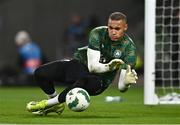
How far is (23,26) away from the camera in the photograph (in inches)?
1180

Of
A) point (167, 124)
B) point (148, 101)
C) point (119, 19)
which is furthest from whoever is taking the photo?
point (148, 101)

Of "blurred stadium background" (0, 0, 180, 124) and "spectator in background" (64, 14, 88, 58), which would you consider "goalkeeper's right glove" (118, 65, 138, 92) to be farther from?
"spectator in background" (64, 14, 88, 58)

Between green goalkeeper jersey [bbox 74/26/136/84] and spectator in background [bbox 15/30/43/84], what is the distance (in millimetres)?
14382

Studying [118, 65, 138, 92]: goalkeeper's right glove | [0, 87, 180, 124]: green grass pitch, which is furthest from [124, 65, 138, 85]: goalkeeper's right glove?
[0, 87, 180, 124]: green grass pitch

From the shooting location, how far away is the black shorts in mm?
12547

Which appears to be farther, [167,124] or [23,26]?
[23,26]

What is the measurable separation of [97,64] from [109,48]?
476 mm

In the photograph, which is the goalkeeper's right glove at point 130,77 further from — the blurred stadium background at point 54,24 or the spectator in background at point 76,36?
the spectator in background at point 76,36

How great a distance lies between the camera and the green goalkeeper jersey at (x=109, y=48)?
41.7ft

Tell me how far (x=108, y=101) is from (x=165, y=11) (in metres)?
2.44

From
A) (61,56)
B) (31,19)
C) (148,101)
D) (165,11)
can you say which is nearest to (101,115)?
(148,101)

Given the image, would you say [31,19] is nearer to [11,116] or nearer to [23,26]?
[23,26]

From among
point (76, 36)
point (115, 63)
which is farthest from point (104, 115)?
point (76, 36)

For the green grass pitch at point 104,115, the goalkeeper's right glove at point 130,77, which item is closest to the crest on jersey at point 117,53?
the goalkeeper's right glove at point 130,77
